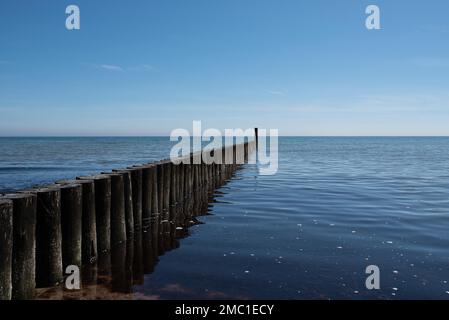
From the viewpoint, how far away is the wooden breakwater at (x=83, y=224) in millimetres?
5207

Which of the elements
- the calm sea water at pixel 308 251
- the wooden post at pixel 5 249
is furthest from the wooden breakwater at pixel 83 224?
the calm sea water at pixel 308 251

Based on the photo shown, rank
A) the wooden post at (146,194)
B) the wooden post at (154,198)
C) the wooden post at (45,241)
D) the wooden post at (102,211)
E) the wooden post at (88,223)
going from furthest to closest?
the wooden post at (154,198)
the wooden post at (146,194)
the wooden post at (102,211)
the wooden post at (88,223)
the wooden post at (45,241)

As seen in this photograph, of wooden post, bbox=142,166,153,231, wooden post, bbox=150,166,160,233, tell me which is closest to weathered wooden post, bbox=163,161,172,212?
wooden post, bbox=150,166,160,233

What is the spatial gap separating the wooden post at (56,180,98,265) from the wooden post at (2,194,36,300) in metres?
1.39

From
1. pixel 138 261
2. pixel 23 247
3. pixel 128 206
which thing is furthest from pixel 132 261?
pixel 23 247

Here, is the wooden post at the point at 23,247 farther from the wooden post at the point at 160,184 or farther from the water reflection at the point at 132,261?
the wooden post at the point at 160,184

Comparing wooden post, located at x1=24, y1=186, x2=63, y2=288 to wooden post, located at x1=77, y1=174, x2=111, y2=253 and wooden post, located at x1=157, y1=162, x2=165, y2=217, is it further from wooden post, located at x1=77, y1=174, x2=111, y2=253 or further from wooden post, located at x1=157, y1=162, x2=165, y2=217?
wooden post, located at x1=157, y1=162, x2=165, y2=217

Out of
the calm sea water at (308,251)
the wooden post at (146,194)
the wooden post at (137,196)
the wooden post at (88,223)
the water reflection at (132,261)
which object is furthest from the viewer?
the wooden post at (146,194)

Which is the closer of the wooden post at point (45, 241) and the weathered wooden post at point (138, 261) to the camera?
the wooden post at point (45, 241)

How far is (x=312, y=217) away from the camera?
1099 cm

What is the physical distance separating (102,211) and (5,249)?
8.63ft

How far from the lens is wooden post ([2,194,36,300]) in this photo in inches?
204
